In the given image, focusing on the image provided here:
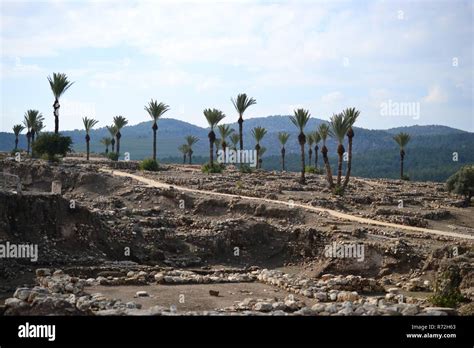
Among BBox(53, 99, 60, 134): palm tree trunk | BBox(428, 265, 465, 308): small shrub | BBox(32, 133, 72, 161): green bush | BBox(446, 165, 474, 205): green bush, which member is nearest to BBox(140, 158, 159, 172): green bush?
BBox(32, 133, 72, 161): green bush

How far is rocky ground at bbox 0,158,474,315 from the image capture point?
16812mm

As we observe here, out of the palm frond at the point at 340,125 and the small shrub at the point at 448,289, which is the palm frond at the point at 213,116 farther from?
the small shrub at the point at 448,289

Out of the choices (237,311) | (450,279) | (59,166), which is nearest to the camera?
(237,311)

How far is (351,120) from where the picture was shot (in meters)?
40.5

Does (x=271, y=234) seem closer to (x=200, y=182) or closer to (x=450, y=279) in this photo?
(x=450, y=279)

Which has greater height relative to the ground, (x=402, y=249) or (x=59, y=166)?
(x=59, y=166)

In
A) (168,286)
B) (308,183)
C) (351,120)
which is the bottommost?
(168,286)

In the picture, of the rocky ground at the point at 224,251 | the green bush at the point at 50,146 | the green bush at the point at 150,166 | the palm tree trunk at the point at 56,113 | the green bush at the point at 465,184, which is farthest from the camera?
the palm tree trunk at the point at 56,113

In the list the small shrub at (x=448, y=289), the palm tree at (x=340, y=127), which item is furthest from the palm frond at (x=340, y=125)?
the small shrub at (x=448, y=289)

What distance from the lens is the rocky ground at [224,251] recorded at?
16.8 metres

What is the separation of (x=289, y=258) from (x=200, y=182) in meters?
14.7

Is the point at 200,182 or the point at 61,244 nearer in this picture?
the point at 61,244
